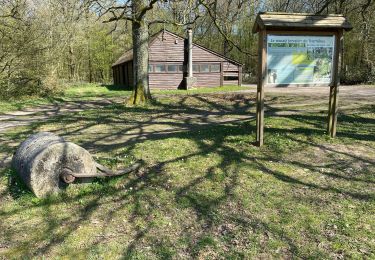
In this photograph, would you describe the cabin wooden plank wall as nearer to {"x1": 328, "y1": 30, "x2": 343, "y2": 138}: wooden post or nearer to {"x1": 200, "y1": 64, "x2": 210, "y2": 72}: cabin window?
{"x1": 200, "y1": 64, "x2": 210, "y2": 72}: cabin window

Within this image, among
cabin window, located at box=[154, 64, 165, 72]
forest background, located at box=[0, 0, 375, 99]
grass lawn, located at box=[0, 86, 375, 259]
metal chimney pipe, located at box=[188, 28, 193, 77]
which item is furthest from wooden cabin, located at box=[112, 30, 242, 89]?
grass lawn, located at box=[0, 86, 375, 259]

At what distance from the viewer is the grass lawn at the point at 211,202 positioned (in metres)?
3.65

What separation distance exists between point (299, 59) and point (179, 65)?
71.8 ft

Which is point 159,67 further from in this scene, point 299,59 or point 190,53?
point 299,59

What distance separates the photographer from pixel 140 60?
14008mm

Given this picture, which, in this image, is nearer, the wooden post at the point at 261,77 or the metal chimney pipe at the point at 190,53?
the wooden post at the point at 261,77

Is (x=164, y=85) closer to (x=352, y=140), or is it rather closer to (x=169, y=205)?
(x=352, y=140)

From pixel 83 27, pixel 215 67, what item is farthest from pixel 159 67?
pixel 83 27

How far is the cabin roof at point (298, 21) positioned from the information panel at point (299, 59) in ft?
0.89

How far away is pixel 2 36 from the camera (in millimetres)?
17578

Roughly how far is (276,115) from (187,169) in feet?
18.6

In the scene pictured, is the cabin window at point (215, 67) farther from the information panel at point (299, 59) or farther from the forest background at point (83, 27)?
the information panel at point (299, 59)

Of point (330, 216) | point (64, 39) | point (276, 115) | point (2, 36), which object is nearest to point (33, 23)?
point (2, 36)

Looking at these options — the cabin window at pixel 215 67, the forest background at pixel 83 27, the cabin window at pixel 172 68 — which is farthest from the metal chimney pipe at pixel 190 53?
the cabin window at pixel 215 67
